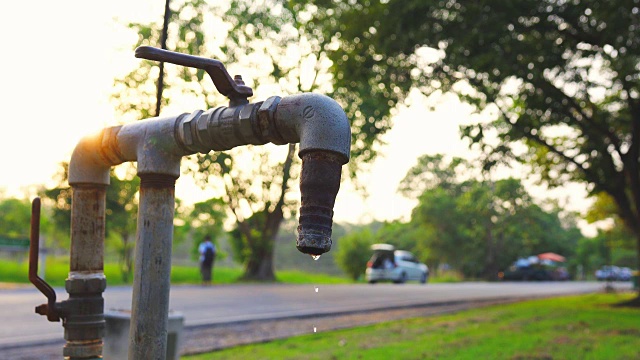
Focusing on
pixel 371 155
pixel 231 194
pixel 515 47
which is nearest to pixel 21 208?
pixel 231 194

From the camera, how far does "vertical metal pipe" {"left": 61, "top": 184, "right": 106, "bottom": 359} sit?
3.39 m

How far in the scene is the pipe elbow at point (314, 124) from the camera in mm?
2562

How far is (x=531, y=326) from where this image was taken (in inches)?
391

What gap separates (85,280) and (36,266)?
0.25 meters

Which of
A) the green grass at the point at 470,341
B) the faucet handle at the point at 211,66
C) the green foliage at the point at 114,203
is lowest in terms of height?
the green grass at the point at 470,341

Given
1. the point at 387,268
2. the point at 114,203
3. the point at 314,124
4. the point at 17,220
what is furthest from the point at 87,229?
the point at 17,220

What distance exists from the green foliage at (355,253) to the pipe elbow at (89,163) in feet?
121

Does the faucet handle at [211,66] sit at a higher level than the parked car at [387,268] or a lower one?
higher

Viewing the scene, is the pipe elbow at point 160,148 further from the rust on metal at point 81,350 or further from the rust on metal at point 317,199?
the rust on metal at point 81,350

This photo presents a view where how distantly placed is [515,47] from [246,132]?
11.8m

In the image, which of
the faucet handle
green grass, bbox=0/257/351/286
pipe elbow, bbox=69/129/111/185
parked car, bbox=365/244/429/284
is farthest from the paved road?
parked car, bbox=365/244/429/284

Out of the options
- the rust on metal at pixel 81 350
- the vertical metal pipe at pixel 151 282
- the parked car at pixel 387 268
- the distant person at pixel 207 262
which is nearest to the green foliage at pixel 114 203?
the distant person at pixel 207 262

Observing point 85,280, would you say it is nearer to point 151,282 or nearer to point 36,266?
point 36,266

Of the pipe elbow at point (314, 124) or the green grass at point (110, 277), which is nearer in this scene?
the pipe elbow at point (314, 124)
